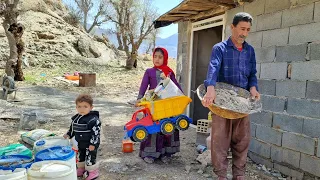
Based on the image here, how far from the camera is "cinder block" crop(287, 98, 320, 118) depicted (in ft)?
10.8

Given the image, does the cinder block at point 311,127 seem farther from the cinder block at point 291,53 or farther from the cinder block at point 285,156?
the cinder block at point 291,53

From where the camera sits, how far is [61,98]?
30.8 ft

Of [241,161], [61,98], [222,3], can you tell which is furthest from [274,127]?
[61,98]

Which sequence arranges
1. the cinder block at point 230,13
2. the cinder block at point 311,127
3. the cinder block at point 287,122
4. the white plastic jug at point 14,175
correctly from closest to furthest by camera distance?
1. the white plastic jug at point 14,175
2. the cinder block at point 311,127
3. the cinder block at point 287,122
4. the cinder block at point 230,13

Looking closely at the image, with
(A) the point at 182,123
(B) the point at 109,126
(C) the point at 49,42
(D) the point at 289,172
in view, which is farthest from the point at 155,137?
(C) the point at 49,42

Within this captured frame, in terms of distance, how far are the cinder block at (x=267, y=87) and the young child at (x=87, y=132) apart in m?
2.32

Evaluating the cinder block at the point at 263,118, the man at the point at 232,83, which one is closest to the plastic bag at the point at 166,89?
the man at the point at 232,83

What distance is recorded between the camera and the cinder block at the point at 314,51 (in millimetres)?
3293

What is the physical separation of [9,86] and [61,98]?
1630mm

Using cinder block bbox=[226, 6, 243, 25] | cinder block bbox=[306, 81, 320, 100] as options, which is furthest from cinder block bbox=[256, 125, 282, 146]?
cinder block bbox=[226, 6, 243, 25]

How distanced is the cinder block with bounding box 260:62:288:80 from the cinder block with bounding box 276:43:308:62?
0.08 metres

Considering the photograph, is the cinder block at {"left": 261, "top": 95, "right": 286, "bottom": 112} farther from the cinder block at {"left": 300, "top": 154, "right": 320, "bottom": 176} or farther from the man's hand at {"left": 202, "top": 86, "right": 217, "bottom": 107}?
the man's hand at {"left": 202, "top": 86, "right": 217, "bottom": 107}

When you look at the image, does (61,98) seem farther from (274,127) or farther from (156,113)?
(274,127)

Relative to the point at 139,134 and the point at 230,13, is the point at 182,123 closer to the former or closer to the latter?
the point at 139,134
